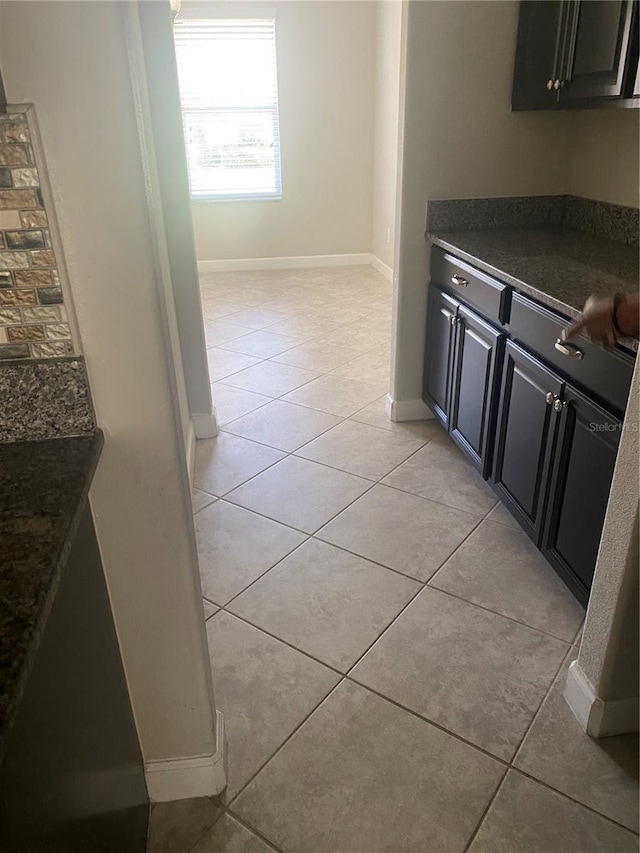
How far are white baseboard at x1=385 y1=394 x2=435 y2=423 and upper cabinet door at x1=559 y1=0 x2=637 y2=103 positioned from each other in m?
1.41

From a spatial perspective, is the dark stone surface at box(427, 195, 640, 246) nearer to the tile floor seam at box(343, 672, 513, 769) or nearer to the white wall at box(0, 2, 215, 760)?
the tile floor seam at box(343, 672, 513, 769)

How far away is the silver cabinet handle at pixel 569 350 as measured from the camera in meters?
1.63

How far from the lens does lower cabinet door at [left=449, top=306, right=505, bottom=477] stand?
2230 millimetres

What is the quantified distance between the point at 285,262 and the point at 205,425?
409 cm

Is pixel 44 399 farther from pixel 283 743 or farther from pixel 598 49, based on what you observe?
pixel 598 49

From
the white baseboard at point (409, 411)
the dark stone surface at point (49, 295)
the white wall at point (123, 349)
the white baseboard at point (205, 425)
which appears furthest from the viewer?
the white baseboard at point (409, 411)

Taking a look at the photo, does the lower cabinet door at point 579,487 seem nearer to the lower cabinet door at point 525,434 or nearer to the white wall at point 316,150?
the lower cabinet door at point 525,434

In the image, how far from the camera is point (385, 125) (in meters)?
5.77

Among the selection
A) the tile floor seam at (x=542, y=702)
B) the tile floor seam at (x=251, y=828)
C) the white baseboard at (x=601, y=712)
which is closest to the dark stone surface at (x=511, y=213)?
the tile floor seam at (x=542, y=702)

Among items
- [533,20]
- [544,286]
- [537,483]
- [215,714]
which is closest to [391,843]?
[215,714]

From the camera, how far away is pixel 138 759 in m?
1.28

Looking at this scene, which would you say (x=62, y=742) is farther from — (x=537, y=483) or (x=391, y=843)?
(x=537, y=483)

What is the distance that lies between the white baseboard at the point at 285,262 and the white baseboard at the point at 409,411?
3.93 m

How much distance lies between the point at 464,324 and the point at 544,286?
2.12 feet
